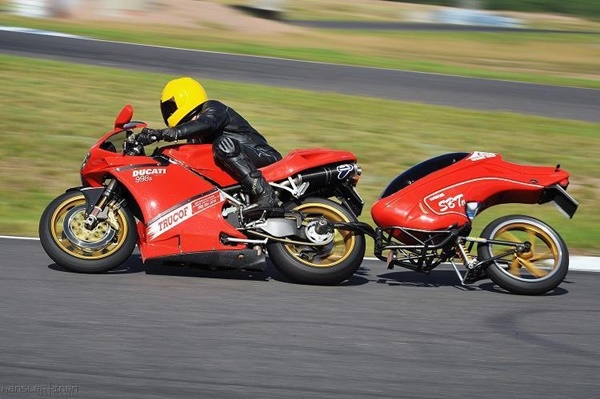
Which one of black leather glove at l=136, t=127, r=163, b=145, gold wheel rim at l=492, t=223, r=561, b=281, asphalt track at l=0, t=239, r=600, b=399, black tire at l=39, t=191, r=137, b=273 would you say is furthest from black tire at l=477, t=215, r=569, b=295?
black tire at l=39, t=191, r=137, b=273

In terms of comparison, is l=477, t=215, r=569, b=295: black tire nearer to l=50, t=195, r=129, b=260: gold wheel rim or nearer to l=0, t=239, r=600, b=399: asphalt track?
l=0, t=239, r=600, b=399: asphalt track

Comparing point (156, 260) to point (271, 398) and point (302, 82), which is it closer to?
point (271, 398)

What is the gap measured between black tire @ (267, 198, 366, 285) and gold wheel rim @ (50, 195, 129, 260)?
3.54 ft

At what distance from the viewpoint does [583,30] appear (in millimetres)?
37062

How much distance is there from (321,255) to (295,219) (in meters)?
0.34

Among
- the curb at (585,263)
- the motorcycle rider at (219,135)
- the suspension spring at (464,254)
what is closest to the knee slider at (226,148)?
the motorcycle rider at (219,135)

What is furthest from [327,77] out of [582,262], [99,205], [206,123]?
[99,205]

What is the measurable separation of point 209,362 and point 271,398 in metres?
0.56

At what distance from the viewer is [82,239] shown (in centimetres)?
693

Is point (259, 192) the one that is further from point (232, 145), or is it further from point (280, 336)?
point (280, 336)

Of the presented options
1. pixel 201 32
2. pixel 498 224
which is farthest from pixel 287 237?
pixel 201 32

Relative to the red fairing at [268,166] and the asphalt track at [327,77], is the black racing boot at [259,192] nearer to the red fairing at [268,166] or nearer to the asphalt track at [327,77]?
the red fairing at [268,166]

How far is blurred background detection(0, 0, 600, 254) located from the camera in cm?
1125

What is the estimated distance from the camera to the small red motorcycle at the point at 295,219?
6891 millimetres
